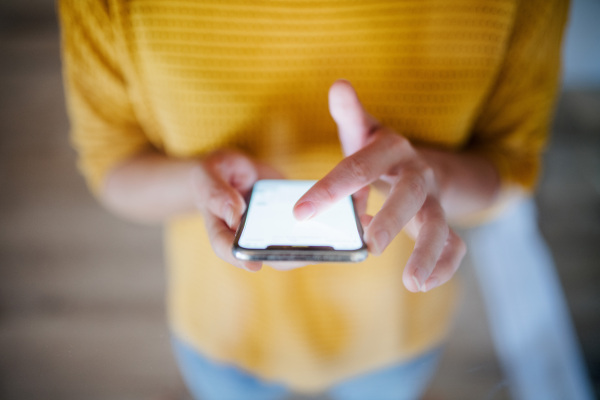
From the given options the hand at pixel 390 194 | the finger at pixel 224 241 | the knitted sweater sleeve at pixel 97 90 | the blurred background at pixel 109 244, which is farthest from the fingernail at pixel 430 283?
the knitted sweater sleeve at pixel 97 90

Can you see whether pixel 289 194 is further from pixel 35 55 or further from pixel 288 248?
pixel 35 55

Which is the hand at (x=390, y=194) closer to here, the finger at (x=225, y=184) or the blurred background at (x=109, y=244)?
the finger at (x=225, y=184)

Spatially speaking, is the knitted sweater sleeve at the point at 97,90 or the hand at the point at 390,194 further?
the knitted sweater sleeve at the point at 97,90

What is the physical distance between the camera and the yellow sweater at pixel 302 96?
37 cm

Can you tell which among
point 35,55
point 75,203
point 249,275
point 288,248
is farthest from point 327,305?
point 35,55

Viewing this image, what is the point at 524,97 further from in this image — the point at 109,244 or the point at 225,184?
the point at 109,244

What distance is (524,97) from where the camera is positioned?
1.47ft

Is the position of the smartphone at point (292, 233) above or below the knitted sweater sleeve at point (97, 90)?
below

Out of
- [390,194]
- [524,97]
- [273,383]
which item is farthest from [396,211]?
[273,383]

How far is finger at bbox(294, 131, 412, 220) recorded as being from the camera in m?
0.27

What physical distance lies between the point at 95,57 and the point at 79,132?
134 mm

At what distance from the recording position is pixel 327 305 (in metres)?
0.48

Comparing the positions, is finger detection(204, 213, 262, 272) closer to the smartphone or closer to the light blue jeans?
the smartphone

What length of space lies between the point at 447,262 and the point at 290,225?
0.13 metres
